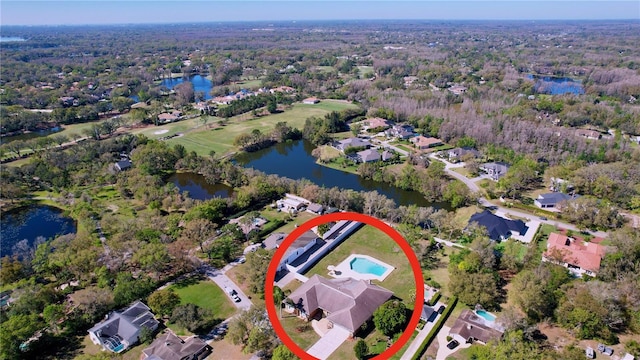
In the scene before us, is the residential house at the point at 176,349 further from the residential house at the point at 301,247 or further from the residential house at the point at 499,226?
the residential house at the point at 499,226

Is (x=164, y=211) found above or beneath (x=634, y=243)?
beneath

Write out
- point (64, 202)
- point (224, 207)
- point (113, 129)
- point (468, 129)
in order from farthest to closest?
point (113, 129) < point (468, 129) < point (64, 202) < point (224, 207)

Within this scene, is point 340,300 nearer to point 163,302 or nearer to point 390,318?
point 390,318

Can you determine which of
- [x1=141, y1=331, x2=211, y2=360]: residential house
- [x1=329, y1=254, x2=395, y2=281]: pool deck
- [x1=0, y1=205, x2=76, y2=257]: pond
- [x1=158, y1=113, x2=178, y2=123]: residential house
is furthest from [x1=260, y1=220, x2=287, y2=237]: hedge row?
[x1=158, y1=113, x2=178, y2=123]: residential house

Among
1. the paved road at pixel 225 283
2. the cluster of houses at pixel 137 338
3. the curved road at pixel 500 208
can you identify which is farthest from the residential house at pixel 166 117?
the cluster of houses at pixel 137 338

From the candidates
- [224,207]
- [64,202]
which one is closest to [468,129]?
[224,207]

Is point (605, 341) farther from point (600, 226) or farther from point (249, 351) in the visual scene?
point (249, 351)
